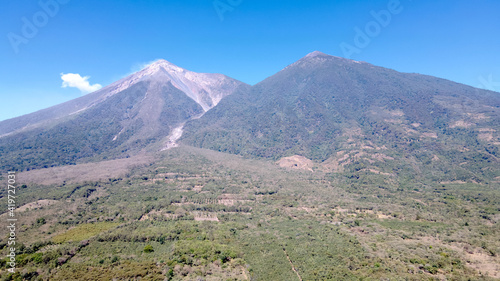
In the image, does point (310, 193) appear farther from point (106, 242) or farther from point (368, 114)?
point (368, 114)

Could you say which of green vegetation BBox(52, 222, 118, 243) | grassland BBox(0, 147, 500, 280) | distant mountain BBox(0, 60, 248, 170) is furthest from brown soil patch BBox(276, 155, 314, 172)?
green vegetation BBox(52, 222, 118, 243)

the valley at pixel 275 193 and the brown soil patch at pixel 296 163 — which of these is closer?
the valley at pixel 275 193

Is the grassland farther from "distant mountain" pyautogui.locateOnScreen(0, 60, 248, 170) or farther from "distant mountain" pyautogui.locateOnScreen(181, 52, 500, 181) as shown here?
"distant mountain" pyautogui.locateOnScreen(0, 60, 248, 170)

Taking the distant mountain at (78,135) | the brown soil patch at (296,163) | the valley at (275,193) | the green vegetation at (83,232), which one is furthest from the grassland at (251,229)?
the distant mountain at (78,135)

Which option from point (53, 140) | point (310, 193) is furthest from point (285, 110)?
point (53, 140)

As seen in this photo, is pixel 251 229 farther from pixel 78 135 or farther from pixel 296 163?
pixel 78 135

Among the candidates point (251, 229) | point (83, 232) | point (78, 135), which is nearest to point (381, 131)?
point (251, 229)

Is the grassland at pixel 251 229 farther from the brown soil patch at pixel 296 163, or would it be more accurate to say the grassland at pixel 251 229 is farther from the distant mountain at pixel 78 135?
the distant mountain at pixel 78 135

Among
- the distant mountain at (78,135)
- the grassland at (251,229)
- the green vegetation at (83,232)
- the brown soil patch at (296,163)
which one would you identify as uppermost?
the distant mountain at (78,135)
